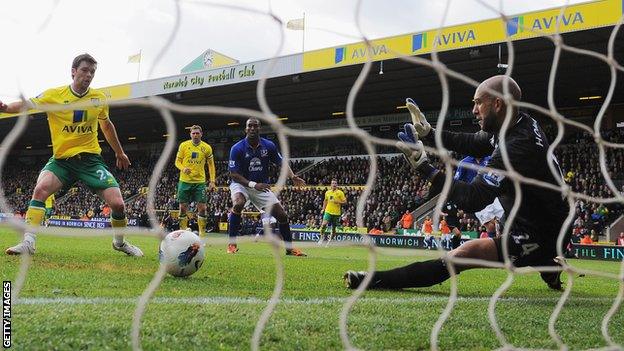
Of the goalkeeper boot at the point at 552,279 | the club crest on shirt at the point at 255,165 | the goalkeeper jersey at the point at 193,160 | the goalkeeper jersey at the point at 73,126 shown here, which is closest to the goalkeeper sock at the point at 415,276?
the goalkeeper boot at the point at 552,279

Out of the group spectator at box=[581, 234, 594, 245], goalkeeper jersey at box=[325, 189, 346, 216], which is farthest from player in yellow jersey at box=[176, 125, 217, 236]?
spectator at box=[581, 234, 594, 245]

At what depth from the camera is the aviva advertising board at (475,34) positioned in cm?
1431

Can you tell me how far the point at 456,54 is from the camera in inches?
717

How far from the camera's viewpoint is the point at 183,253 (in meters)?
4.38

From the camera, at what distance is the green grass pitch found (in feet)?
7.30

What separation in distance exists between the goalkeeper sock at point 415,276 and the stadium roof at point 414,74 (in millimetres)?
10845

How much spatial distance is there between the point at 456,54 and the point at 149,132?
64.9ft

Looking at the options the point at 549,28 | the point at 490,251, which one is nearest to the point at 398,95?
the point at 549,28

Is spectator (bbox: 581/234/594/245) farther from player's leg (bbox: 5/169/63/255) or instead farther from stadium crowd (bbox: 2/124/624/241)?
player's leg (bbox: 5/169/63/255)

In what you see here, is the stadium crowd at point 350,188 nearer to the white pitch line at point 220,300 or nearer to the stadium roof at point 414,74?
the stadium roof at point 414,74

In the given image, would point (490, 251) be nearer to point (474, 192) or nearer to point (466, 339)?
point (474, 192)

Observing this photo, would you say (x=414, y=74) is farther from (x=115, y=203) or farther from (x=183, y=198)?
(x=115, y=203)

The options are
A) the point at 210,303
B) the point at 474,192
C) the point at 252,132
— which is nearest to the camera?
the point at 210,303

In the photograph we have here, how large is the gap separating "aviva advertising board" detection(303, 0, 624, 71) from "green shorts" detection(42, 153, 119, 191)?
Answer: 301 inches
